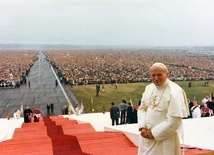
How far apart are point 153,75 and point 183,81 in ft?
128

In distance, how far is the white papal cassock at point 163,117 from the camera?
8.69 ft

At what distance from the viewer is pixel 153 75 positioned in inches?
110

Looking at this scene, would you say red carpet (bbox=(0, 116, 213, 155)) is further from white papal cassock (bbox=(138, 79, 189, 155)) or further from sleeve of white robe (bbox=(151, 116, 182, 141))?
sleeve of white robe (bbox=(151, 116, 182, 141))

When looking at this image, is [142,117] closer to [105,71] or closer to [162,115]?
[162,115]

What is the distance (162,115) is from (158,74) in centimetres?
36

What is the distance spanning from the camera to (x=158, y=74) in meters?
2.78

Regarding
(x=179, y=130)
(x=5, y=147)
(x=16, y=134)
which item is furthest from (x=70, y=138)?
(x=179, y=130)

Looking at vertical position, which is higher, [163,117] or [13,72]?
[163,117]

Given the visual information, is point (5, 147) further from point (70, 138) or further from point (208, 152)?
point (208, 152)

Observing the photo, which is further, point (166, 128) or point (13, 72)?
point (13, 72)

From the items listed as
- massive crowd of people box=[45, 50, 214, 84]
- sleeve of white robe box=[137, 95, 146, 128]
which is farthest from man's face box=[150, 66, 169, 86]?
massive crowd of people box=[45, 50, 214, 84]

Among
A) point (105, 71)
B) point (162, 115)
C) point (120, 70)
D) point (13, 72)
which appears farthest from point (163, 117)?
point (120, 70)

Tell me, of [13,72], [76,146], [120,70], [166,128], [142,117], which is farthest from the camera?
[120,70]

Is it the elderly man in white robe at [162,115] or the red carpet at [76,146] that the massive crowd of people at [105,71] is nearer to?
the red carpet at [76,146]
